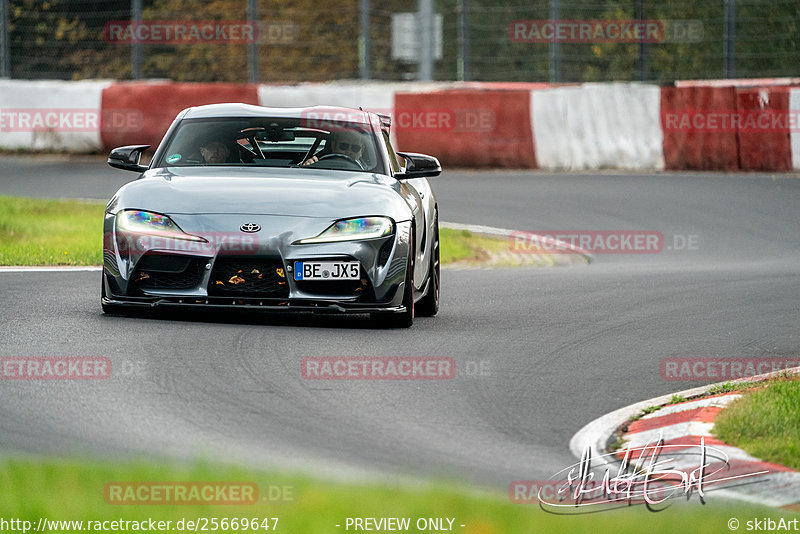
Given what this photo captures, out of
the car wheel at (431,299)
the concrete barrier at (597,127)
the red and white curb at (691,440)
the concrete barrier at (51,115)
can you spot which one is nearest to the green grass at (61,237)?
the car wheel at (431,299)

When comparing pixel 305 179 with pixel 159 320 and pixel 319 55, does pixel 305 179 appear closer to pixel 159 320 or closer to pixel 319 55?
pixel 159 320

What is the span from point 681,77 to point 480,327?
25.4m

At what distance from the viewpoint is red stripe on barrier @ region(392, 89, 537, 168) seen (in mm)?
23391

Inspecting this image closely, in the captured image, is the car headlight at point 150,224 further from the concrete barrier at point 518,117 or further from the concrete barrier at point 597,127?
the concrete barrier at point 597,127

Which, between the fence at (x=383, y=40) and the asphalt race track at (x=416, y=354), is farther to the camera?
the fence at (x=383, y=40)

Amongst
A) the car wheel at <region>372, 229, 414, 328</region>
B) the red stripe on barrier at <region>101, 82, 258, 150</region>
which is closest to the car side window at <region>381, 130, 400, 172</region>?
the car wheel at <region>372, 229, 414, 328</region>

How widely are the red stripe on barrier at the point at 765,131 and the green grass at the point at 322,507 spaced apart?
17.2 m

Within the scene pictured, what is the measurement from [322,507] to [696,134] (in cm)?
1861

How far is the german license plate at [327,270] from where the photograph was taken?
9094mm

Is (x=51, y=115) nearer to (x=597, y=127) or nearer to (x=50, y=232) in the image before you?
(x=597, y=127)

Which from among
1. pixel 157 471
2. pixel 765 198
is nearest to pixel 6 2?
pixel 765 198

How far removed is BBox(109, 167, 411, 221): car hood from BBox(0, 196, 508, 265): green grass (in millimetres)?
4172

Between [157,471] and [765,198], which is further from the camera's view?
[765,198]

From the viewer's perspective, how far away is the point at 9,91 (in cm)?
2575
